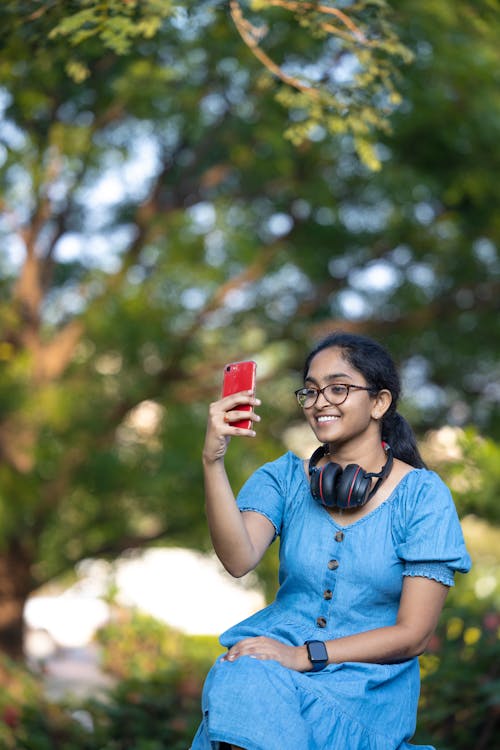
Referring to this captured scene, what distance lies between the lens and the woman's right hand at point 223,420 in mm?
2789

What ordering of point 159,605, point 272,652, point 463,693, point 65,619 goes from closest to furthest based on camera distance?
point 272,652
point 463,693
point 159,605
point 65,619

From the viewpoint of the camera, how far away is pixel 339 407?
3002 millimetres

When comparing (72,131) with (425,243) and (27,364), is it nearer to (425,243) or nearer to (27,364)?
(27,364)

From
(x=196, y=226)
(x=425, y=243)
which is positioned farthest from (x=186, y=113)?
(x=425, y=243)

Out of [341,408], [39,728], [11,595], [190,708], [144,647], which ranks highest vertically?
[341,408]

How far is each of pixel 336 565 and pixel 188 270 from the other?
30.9 ft

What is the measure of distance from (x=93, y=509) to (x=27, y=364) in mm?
1855

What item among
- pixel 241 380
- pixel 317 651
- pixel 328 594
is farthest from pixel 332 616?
pixel 241 380

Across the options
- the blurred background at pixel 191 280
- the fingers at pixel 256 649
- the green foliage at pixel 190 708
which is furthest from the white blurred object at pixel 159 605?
the fingers at pixel 256 649

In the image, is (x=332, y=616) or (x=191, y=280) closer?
(x=332, y=616)

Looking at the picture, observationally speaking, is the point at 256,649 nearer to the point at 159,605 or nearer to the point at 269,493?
the point at 269,493

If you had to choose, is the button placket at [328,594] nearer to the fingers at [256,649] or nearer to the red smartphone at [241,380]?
the fingers at [256,649]

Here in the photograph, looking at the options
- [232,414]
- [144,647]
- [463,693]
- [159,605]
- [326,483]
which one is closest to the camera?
[232,414]

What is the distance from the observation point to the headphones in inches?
113
